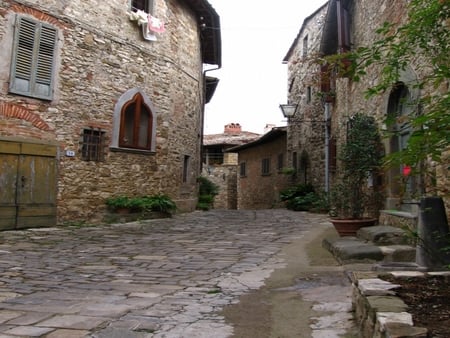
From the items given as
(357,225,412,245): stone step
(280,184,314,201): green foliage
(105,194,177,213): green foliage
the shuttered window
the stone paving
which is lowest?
the stone paving

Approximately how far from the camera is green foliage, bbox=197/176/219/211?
48.1ft

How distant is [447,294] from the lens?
2494 millimetres

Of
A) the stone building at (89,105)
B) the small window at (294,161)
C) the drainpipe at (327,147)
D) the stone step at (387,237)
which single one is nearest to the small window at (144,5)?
the stone building at (89,105)

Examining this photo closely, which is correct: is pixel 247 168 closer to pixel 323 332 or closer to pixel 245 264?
pixel 245 264

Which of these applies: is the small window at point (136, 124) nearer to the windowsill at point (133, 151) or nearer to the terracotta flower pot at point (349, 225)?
the windowsill at point (133, 151)

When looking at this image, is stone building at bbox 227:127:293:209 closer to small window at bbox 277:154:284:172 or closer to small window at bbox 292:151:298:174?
small window at bbox 277:154:284:172

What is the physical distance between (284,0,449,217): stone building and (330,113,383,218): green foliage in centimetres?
27

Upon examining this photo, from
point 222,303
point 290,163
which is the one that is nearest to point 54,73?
point 222,303

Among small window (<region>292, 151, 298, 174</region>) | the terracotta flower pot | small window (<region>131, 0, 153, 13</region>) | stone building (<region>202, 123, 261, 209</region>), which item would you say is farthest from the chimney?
the terracotta flower pot

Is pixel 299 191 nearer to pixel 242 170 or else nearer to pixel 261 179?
pixel 261 179

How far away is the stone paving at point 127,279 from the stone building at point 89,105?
1.37 metres

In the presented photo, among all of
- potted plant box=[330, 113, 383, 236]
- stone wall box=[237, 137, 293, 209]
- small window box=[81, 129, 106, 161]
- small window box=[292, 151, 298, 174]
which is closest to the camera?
potted plant box=[330, 113, 383, 236]

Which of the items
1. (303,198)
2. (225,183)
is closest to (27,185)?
(303,198)

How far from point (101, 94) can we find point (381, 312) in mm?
9182
